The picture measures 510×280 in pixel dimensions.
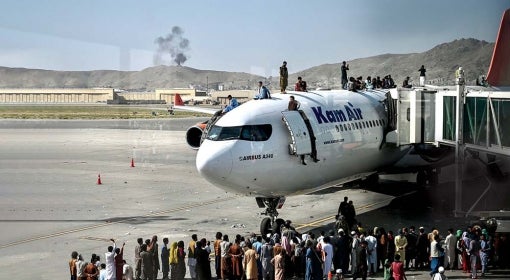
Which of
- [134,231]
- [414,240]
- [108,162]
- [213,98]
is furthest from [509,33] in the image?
[213,98]

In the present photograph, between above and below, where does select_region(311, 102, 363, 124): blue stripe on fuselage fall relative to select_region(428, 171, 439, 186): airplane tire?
above

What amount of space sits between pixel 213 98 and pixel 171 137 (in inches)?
2588

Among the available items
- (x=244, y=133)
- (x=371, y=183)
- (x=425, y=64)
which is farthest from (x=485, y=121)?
(x=425, y=64)

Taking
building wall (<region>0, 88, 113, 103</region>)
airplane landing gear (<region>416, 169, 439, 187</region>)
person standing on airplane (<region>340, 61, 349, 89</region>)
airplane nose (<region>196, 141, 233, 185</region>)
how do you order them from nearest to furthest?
airplane nose (<region>196, 141, 233, 185</region>), airplane landing gear (<region>416, 169, 439, 187</region>), person standing on airplane (<region>340, 61, 349, 89</region>), building wall (<region>0, 88, 113, 103</region>)

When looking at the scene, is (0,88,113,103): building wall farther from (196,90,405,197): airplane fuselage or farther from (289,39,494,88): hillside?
(196,90,405,197): airplane fuselage

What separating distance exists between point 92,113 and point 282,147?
101024mm

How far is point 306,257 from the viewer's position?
624 inches

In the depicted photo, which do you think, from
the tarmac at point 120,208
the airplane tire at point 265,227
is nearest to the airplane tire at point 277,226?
the airplane tire at point 265,227

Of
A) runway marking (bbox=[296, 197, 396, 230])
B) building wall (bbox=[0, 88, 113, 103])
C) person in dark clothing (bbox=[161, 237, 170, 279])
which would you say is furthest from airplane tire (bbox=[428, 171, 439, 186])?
building wall (bbox=[0, 88, 113, 103])

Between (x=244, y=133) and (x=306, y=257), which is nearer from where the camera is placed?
(x=306, y=257)

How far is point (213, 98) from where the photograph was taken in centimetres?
13125

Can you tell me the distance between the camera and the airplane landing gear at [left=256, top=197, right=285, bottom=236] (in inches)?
770

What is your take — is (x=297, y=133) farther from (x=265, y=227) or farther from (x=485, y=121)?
(x=485, y=121)

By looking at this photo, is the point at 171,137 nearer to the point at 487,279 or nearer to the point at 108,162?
the point at 108,162
